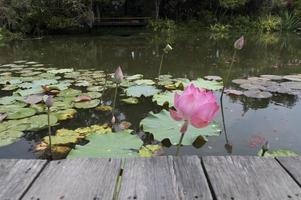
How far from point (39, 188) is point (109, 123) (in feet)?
6.81

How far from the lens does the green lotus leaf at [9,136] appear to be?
268 centimetres

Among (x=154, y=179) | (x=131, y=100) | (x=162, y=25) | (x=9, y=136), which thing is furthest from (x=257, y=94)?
(x=162, y=25)

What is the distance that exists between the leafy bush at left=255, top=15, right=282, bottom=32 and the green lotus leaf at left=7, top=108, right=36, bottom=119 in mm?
11083

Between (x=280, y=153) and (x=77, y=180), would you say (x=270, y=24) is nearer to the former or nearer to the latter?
(x=280, y=153)

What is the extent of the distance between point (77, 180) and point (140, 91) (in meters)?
2.74

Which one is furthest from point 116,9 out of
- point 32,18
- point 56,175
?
point 56,175

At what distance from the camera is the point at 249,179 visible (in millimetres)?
1133

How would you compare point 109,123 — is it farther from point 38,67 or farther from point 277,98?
point 38,67

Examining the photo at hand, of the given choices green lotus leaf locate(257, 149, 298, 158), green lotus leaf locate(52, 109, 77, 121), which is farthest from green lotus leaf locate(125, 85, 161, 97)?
green lotus leaf locate(257, 149, 298, 158)

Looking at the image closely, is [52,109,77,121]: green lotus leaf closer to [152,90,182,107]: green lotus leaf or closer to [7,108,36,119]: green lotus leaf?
[7,108,36,119]: green lotus leaf

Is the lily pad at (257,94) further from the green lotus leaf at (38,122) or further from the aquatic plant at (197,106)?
the aquatic plant at (197,106)

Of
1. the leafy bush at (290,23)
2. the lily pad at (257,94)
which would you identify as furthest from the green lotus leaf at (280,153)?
the leafy bush at (290,23)

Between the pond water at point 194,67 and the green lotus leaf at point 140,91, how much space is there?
7 centimetres

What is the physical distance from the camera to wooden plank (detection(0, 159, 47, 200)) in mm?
1052
